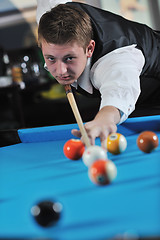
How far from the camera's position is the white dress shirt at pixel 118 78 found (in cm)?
182

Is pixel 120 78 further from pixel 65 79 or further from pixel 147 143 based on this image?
pixel 147 143

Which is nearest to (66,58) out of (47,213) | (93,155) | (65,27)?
(65,27)

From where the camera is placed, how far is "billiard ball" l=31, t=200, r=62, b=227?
791 millimetres

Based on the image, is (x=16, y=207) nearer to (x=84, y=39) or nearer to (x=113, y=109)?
(x=113, y=109)

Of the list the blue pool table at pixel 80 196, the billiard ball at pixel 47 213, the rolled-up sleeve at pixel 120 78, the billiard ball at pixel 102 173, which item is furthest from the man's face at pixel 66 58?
the billiard ball at pixel 47 213

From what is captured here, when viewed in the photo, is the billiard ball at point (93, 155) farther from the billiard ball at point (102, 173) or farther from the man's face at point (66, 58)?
the man's face at point (66, 58)

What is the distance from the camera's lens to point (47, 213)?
0.80 m

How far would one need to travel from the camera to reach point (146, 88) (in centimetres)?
290

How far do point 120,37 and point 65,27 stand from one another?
59cm

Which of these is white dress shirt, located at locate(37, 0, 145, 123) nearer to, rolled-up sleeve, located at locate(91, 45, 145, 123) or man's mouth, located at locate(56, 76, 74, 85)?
rolled-up sleeve, located at locate(91, 45, 145, 123)

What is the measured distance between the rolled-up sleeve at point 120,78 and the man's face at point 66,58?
136mm

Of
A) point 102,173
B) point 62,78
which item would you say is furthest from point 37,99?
point 102,173

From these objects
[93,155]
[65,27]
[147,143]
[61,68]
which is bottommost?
[147,143]

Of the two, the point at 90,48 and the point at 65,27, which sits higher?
the point at 65,27
